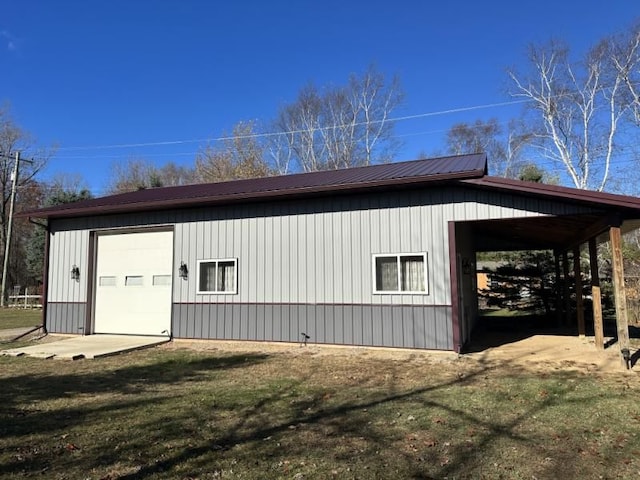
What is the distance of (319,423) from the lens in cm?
479

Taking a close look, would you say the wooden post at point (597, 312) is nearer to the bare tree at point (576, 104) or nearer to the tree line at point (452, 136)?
the tree line at point (452, 136)

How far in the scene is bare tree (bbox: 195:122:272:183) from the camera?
2961 centimetres

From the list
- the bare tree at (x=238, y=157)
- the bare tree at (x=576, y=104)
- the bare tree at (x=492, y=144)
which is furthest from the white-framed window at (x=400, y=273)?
the bare tree at (x=492, y=144)

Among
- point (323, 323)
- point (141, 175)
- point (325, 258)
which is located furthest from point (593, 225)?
point (141, 175)

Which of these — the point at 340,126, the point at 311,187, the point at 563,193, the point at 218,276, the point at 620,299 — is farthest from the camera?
the point at 340,126

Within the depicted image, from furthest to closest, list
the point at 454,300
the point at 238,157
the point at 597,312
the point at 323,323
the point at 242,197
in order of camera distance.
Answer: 1. the point at 238,157
2. the point at 242,197
3. the point at 323,323
4. the point at 597,312
5. the point at 454,300

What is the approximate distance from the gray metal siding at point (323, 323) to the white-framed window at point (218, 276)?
0.39m

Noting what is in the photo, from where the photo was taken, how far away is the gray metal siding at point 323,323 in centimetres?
895

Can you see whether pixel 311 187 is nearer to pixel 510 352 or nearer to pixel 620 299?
pixel 510 352

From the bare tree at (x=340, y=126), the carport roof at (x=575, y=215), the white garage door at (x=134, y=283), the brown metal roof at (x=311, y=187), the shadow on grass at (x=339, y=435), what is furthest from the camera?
the bare tree at (x=340, y=126)

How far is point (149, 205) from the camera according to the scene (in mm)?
11273

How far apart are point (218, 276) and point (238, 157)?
66.8 feet

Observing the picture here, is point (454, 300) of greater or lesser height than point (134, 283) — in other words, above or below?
below

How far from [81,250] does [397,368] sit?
9.11 metres
